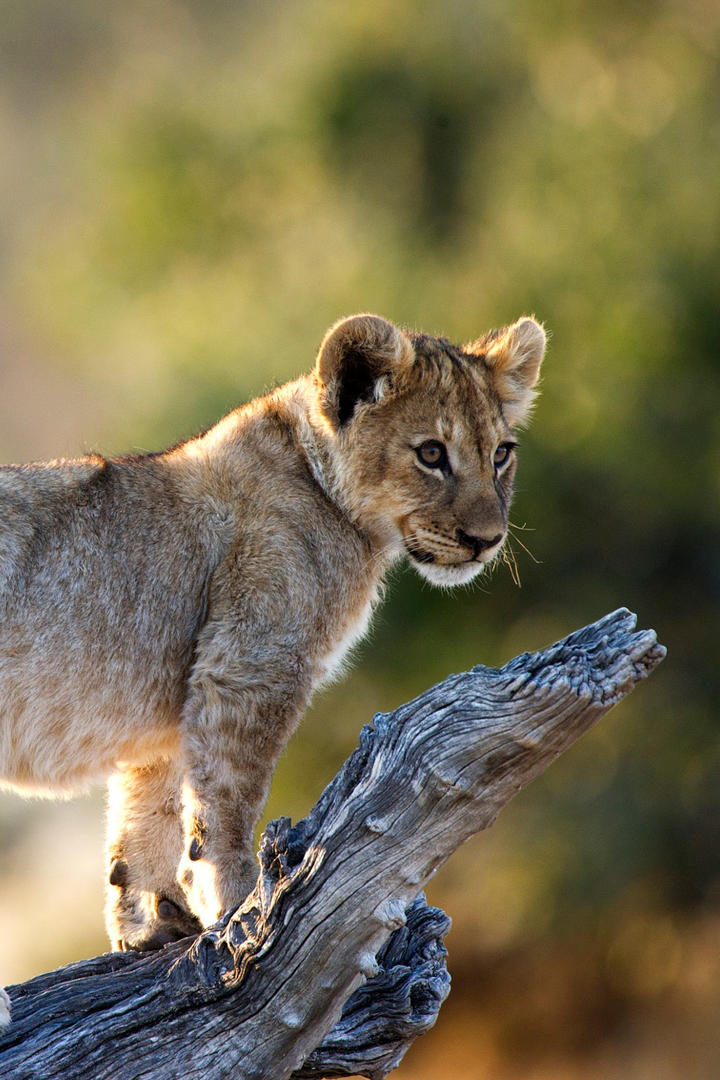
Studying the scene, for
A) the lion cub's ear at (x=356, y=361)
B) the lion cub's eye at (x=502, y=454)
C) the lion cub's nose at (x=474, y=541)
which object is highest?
the lion cub's ear at (x=356, y=361)

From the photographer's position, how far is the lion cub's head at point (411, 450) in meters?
Result: 5.73

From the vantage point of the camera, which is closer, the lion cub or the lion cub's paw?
the lion cub

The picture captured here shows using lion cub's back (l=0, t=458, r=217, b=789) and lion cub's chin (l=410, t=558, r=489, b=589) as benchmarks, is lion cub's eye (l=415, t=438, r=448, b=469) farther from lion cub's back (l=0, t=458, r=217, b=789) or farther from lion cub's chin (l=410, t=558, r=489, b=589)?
lion cub's back (l=0, t=458, r=217, b=789)

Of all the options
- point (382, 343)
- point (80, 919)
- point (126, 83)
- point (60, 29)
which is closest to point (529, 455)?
point (382, 343)

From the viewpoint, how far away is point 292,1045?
4.62 m

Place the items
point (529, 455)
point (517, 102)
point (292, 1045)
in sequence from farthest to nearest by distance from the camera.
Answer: point (517, 102) < point (529, 455) < point (292, 1045)

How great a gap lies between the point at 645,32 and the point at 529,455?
3871mm

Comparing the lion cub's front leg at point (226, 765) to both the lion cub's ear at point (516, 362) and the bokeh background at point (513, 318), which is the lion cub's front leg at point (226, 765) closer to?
the lion cub's ear at point (516, 362)

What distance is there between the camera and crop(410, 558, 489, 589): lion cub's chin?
19.2 feet

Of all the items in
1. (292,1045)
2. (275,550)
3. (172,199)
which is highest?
(172,199)

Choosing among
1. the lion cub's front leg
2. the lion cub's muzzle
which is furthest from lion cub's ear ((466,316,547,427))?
the lion cub's front leg

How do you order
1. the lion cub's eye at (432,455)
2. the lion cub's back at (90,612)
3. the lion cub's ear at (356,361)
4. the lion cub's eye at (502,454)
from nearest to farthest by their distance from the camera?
the lion cub's back at (90,612) → the lion cub's ear at (356,361) → the lion cub's eye at (432,455) → the lion cub's eye at (502,454)

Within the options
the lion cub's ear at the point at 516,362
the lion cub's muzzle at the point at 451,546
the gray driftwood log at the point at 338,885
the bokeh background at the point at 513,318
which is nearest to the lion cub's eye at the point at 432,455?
the lion cub's muzzle at the point at 451,546

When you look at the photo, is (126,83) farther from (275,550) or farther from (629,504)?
(275,550)
